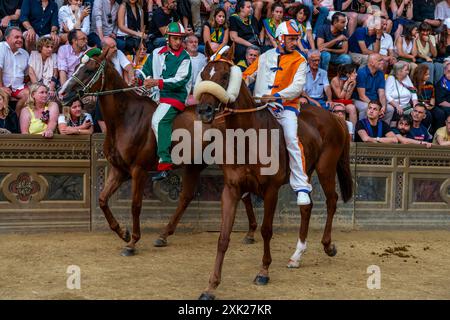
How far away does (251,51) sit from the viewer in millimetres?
10766

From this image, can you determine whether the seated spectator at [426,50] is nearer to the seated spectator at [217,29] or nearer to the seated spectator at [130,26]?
the seated spectator at [217,29]

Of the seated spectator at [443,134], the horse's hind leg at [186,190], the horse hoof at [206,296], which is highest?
the seated spectator at [443,134]

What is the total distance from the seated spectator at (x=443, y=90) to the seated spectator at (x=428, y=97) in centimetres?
10

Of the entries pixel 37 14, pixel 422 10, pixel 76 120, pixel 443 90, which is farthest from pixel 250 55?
pixel 422 10

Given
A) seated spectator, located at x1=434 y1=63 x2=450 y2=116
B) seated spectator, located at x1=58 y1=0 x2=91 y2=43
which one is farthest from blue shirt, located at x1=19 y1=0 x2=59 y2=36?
seated spectator, located at x1=434 y1=63 x2=450 y2=116

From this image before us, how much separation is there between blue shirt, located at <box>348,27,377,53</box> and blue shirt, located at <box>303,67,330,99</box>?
1923 millimetres

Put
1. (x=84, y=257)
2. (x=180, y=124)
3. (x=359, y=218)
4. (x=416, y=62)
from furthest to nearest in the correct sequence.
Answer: (x=416, y=62) < (x=359, y=218) < (x=180, y=124) < (x=84, y=257)

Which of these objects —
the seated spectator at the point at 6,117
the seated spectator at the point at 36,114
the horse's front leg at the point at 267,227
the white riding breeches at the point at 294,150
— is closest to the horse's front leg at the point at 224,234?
the horse's front leg at the point at 267,227

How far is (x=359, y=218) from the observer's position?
10.3 metres

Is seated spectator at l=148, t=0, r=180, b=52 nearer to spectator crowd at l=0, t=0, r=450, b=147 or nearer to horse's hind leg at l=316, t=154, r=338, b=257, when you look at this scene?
spectator crowd at l=0, t=0, r=450, b=147

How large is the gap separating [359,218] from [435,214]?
1.36 metres

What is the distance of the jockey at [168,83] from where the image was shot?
8305 mm

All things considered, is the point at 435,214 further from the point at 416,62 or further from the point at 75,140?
the point at 75,140

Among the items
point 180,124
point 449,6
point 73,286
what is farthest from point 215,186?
point 449,6
